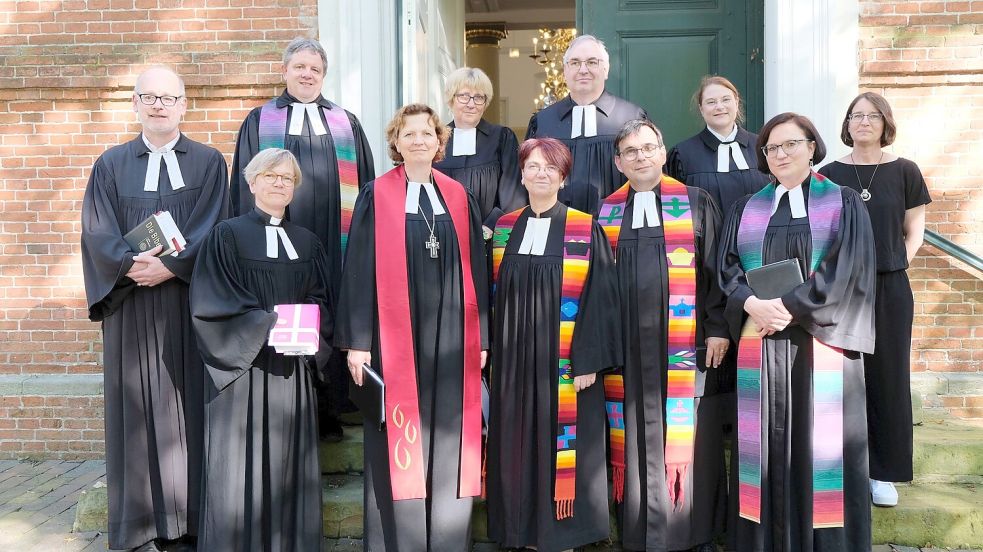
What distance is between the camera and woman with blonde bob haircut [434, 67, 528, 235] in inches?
191

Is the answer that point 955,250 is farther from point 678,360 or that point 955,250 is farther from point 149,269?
point 149,269

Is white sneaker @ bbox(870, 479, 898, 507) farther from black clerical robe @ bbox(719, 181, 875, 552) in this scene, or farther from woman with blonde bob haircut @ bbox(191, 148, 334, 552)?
woman with blonde bob haircut @ bbox(191, 148, 334, 552)

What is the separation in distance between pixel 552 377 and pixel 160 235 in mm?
2064

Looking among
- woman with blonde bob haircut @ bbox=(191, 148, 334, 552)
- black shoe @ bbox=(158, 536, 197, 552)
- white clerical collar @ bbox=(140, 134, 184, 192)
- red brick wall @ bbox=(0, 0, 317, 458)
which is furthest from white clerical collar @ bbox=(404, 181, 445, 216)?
red brick wall @ bbox=(0, 0, 317, 458)

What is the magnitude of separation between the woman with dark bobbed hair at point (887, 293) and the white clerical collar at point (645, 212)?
110cm

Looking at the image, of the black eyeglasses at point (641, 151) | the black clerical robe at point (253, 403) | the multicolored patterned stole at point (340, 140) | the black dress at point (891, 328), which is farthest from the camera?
the multicolored patterned stole at point (340, 140)

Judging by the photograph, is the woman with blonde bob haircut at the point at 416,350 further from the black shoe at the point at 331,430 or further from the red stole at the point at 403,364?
the black shoe at the point at 331,430

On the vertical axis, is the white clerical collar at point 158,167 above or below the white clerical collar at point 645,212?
above

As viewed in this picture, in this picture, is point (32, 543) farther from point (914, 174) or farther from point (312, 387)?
point (914, 174)

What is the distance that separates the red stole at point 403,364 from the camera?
4.15 meters

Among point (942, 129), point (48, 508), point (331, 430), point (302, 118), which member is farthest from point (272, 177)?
point (942, 129)

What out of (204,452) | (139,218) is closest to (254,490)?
(204,452)

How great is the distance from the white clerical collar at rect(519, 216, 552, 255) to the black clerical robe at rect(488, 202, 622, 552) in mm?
20

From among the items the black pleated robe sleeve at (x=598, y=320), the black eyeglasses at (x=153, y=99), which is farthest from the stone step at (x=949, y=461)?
the black eyeglasses at (x=153, y=99)
